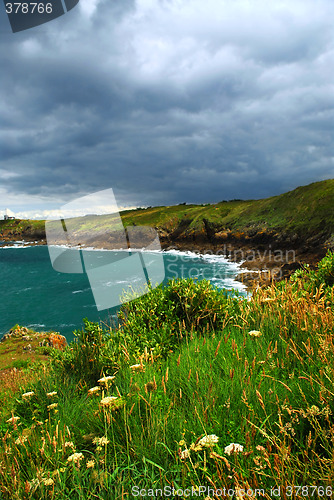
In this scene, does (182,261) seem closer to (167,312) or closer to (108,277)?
(108,277)

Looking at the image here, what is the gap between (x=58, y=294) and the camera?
1738 inches

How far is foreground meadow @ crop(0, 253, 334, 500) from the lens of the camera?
A: 1.90 meters

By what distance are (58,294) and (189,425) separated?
150 ft

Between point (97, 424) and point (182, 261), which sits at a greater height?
point (97, 424)

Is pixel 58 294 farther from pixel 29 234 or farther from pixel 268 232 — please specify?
pixel 29 234

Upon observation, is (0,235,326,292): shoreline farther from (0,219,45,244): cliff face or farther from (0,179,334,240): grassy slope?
(0,219,45,244): cliff face

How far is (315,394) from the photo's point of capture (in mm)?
2535

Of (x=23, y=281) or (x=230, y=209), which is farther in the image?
(x=230, y=209)

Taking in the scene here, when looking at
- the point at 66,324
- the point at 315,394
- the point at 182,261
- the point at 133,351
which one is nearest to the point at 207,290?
the point at 133,351

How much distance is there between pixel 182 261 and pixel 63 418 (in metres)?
63.0

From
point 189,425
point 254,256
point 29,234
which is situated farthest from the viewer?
point 29,234

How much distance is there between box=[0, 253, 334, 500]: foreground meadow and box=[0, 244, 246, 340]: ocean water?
13.5 m

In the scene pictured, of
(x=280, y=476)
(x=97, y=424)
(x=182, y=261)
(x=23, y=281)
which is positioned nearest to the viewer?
(x=280, y=476)

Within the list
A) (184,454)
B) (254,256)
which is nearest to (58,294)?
(254,256)
